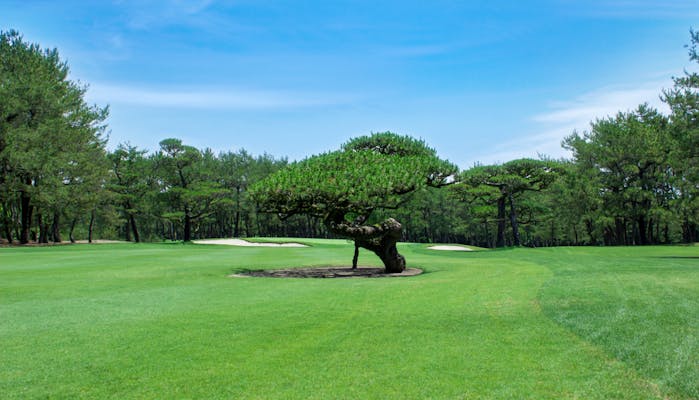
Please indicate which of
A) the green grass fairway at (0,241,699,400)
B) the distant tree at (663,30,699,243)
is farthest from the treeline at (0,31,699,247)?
the green grass fairway at (0,241,699,400)

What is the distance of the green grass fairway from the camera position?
5.00m

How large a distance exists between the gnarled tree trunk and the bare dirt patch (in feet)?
1.77

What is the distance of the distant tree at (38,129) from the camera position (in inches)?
1344

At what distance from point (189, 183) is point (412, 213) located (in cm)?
3776

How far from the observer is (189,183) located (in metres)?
57.4

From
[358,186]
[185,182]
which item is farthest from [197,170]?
[358,186]

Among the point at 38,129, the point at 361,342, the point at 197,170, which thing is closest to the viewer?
the point at 361,342

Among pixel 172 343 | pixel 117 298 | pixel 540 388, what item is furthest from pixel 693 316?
pixel 117 298

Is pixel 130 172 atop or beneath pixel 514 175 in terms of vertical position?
atop

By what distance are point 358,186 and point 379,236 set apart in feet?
10.9

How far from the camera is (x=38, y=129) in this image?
35.1 m

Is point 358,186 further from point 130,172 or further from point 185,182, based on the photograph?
point 130,172

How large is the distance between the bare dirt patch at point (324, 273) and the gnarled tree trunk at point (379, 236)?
54 cm

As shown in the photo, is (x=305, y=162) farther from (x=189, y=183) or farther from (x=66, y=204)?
(x=189, y=183)
